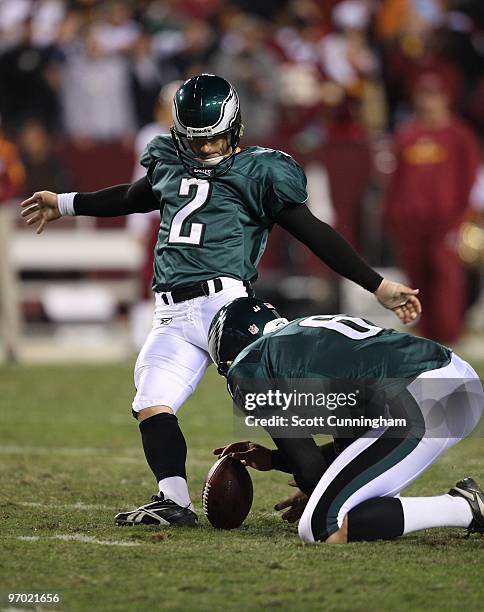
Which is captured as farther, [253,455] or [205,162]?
[205,162]

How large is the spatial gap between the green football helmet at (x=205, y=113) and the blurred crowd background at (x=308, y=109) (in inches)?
228

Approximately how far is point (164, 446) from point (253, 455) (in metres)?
0.34

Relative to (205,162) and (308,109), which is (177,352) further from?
(308,109)

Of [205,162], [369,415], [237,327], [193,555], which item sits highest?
[205,162]

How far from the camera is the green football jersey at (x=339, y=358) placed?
394 centimetres

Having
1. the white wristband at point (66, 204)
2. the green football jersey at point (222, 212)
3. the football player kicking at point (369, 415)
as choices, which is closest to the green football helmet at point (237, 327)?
the football player kicking at point (369, 415)

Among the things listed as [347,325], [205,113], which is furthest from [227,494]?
[205,113]

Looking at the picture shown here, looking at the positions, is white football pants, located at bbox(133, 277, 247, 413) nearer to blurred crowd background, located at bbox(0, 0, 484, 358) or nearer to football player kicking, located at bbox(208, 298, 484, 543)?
football player kicking, located at bbox(208, 298, 484, 543)

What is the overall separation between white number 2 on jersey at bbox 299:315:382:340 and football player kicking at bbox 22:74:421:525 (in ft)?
1.47

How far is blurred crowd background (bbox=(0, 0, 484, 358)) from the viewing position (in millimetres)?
10984

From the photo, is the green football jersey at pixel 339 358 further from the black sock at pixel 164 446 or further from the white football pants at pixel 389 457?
the black sock at pixel 164 446

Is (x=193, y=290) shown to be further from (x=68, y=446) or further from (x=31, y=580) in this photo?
(x=68, y=446)

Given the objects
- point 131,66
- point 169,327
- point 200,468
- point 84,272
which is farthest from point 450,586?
point 131,66

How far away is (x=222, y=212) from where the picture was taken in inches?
183
